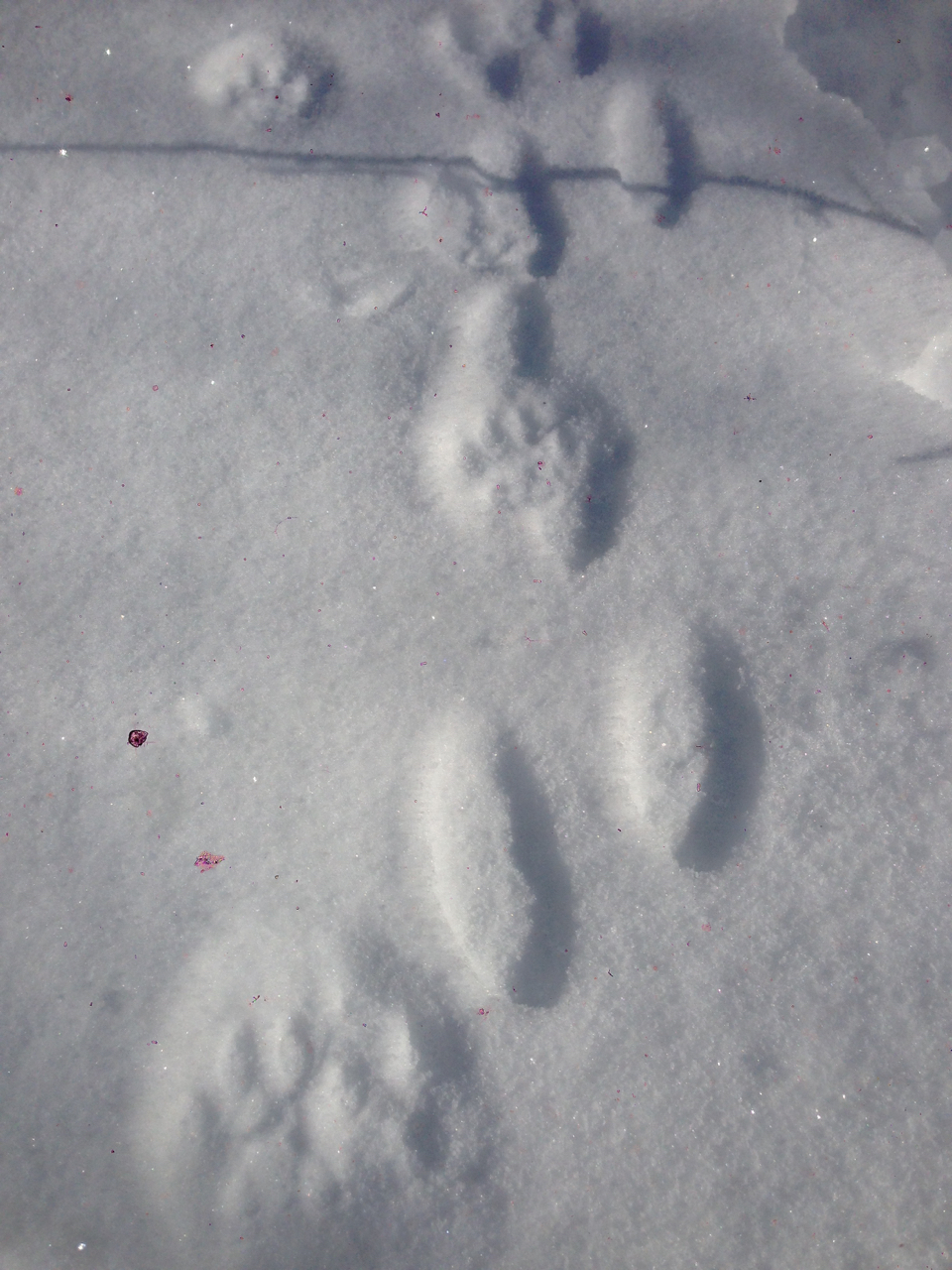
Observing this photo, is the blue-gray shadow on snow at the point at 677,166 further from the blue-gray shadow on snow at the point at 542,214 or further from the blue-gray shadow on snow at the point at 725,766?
the blue-gray shadow on snow at the point at 725,766

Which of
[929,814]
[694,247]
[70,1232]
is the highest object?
[694,247]

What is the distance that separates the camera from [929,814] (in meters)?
0.94

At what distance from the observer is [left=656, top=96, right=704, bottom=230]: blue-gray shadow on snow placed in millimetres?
1019

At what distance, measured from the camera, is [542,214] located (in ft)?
3.34

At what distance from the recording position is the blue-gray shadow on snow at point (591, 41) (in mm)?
1026

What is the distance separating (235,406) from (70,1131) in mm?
941

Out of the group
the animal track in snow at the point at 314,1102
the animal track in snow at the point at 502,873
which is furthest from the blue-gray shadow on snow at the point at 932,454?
the animal track in snow at the point at 314,1102

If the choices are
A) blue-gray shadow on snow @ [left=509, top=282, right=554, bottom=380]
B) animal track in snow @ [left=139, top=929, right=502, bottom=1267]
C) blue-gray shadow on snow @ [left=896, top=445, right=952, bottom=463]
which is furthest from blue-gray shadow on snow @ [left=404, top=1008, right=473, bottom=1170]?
blue-gray shadow on snow @ [left=896, top=445, right=952, bottom=463]

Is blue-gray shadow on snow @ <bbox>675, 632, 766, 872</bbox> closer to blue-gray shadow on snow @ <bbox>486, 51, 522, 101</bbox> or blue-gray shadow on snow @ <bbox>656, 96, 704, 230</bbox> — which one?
blue-gray shadow on snow @ <bbox>656, 96, 704, 230</bbox>

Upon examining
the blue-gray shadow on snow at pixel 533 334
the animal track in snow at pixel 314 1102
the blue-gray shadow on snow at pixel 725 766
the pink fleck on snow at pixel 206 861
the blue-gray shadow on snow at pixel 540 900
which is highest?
the blue-gray shadow on snow at pixel 533 334

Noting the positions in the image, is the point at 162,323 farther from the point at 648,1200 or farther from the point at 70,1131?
the point at 648,1200

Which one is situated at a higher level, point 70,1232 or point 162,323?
point 162,323

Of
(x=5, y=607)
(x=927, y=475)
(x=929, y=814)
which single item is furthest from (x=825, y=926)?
(x=5, y=607)

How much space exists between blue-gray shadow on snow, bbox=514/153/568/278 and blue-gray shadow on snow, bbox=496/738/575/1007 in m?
0.68
